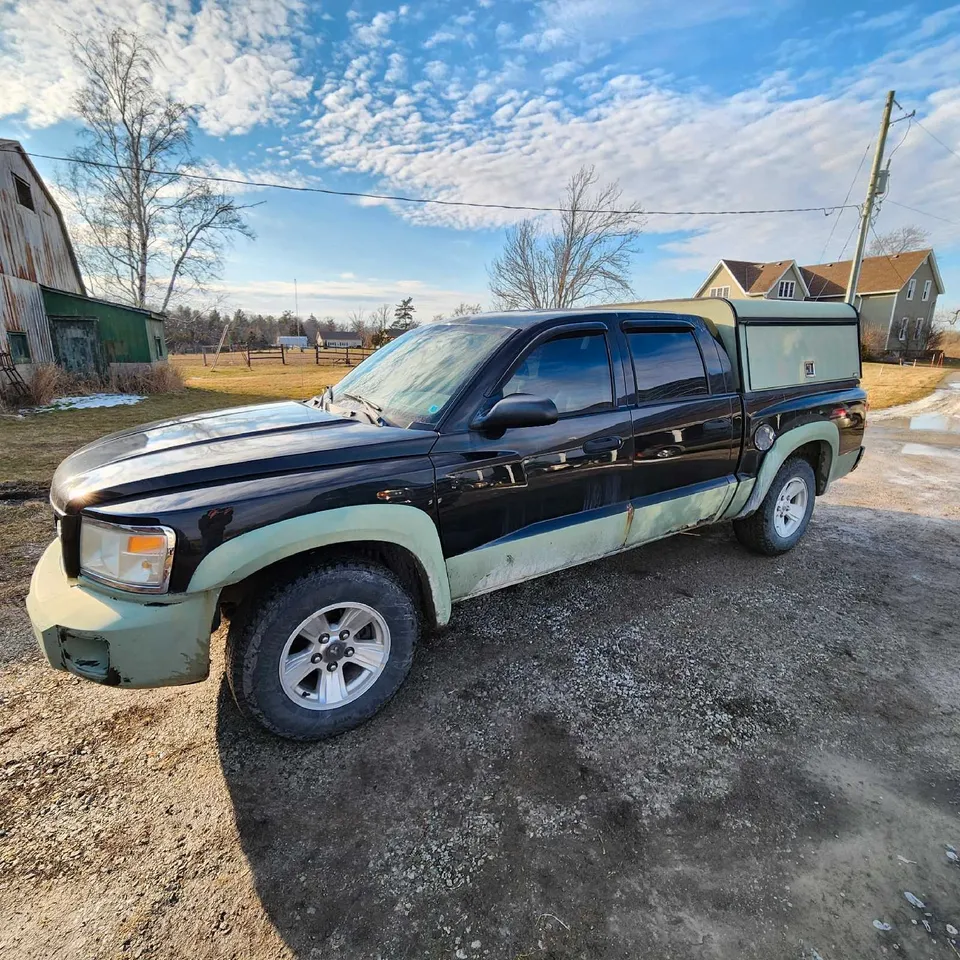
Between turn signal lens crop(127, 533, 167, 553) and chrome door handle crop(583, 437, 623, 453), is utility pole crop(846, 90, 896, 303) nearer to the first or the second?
chrome door handle crop(583, 437, 623, 453)

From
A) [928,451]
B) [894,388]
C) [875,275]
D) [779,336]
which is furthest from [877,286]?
[779,336]

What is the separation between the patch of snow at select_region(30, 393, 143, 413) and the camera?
12164mm

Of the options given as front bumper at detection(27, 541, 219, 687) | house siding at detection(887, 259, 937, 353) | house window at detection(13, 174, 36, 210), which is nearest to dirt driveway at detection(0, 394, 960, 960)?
front bumper at detection(27, 541, 219, 687)

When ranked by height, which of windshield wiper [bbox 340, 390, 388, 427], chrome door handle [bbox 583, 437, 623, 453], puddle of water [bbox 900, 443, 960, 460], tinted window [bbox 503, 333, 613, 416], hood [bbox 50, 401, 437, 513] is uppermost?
tinted window [bbox 503, 333, 613, 416]

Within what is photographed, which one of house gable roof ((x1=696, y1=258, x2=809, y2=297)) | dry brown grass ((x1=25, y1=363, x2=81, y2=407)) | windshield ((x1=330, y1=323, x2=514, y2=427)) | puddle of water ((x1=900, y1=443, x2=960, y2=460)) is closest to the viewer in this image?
windshield ((x1=330, y1=323, x2=514, y2=427))

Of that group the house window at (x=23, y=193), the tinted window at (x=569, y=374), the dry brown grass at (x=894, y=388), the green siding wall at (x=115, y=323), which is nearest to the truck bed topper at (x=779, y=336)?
the tinted window at (x=569, y=374)

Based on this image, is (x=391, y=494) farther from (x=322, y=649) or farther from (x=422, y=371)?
(x=422, y=371)

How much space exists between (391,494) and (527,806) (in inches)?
54.7

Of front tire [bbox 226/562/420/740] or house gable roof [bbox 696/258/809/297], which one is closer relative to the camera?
front tire [bbox 226/562/420/740]

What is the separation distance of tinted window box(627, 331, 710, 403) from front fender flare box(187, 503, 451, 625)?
1.66 m

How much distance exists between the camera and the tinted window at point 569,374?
2.78 m

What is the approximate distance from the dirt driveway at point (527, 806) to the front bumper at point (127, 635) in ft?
1.81

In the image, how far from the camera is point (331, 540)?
2127mm

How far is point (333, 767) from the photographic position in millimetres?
2189
